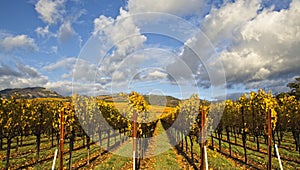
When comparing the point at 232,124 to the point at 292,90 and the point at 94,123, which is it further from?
the point at 292,90

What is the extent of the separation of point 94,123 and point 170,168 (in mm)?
10287

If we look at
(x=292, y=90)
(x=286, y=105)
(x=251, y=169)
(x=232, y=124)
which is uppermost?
(x=292, y=90)

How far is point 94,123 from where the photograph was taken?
25.8 meters

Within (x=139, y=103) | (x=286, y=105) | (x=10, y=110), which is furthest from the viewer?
(x=286, y=105)

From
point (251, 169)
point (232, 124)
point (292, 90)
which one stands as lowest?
point (251, 169)

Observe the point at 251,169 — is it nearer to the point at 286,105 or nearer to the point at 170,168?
the point at 170,168

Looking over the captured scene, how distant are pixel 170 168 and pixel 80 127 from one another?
7.95 metres

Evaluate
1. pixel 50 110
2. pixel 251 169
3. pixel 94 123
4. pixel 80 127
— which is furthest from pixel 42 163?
pixel 251 169

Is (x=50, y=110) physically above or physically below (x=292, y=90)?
below

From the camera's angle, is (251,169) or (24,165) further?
(24,165)

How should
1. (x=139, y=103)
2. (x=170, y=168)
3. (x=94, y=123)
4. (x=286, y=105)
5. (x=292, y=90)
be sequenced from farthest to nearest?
(x=292, y=90), (x=286, y=105), (x=94, y=123), (x=139, y=103), (x=170, y=168)

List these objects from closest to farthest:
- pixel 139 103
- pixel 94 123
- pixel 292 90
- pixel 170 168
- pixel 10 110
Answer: pixel 170 168 < pixel 10 110 < pixel 139 103 < pixel 94 123 < pixel 292 90

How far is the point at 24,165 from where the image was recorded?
20078 mm

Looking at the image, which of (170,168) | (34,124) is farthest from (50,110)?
(170,168)
